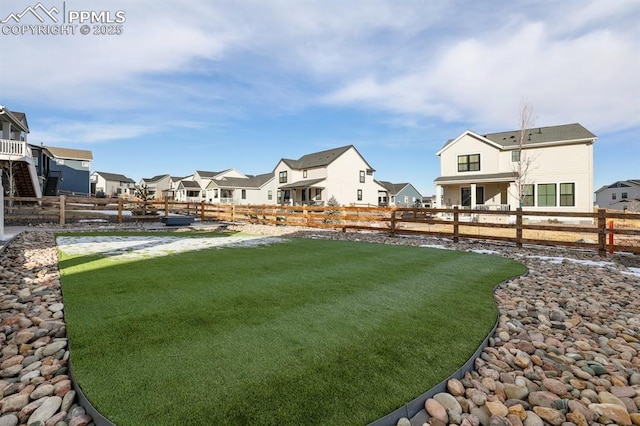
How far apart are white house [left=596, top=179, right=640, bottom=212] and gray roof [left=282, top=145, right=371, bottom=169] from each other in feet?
116

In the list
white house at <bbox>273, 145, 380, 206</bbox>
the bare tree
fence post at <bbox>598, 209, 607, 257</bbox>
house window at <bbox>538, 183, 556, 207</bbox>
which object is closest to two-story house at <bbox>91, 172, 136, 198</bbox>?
white house at <bbox>273, 145, 380, 206</bbox>

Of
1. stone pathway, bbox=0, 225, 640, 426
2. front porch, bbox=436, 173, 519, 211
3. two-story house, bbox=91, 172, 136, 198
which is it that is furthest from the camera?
two-story house, bbox=91, 172, 136, 198

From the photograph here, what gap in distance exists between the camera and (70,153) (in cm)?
3756

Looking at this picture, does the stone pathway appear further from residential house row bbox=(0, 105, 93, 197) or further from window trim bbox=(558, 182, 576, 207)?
window trim bbox=(558, 182, 576, 207)

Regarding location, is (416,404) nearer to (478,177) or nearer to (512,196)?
(478,177)

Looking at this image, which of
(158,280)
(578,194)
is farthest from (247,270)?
(578,194)

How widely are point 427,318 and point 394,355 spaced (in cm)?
93

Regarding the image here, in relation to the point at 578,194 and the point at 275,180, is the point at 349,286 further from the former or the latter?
the point at 275,180

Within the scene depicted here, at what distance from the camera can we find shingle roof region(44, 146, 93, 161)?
36500mm

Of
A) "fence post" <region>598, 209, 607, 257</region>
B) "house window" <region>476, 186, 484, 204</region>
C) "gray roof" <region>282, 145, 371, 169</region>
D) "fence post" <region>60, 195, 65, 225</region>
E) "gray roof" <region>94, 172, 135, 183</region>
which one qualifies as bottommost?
"fence post" <region>598, 209, 607, 257</region>

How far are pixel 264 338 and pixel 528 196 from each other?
22.7 m

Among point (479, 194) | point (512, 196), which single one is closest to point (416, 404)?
point (512, 196)

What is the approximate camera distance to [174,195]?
5309cm

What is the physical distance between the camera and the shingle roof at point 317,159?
103 ft
